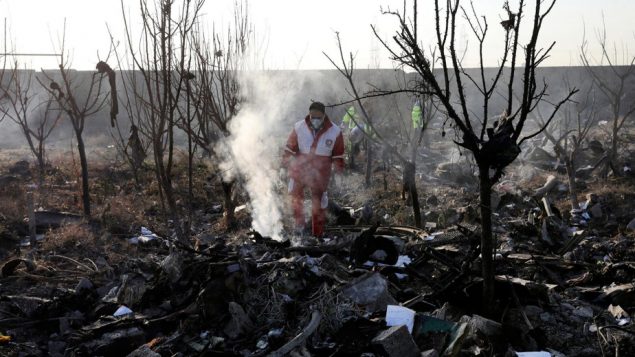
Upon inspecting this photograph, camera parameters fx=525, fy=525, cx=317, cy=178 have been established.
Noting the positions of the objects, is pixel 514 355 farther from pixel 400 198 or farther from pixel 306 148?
pixel 400 198

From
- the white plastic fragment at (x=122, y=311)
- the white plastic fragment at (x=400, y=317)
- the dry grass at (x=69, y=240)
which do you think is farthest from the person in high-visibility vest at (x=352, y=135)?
the white plastic fragment at (x=400, y=317)

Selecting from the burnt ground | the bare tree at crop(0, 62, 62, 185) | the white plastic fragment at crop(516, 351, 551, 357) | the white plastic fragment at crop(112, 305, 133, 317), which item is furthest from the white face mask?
the bare tree at crop(0, 62, 62, 185)

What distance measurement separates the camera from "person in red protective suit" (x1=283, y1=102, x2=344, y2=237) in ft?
19.6

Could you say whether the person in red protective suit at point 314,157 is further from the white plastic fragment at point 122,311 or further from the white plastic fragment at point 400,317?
the white plastic fragment at point 400,317

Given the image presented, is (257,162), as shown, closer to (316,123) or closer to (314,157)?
(314,157)

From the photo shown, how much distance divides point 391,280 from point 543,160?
9889 mm

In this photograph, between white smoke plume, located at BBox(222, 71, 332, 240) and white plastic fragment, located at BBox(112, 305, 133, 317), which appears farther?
white smoke plume, located at BBox(222, 71, 332, 240)

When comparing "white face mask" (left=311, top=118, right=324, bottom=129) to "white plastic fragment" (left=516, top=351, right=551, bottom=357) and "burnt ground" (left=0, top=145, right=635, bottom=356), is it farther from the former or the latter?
"white plastic fragment" (left=516, top=351, right=551, bottom=357)

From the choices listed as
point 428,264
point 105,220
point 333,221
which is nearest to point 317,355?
point 428,264

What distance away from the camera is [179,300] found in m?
3.98

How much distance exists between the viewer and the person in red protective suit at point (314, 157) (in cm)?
598

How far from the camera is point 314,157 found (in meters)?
6.02

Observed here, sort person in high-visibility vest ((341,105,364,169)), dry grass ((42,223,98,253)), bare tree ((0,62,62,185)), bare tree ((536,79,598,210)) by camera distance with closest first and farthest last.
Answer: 1. dry grass ((42,223,98,253))
2. bare tree ((536,79,598,210))
3. bare tree ((0,62,62,185))
4. person in high-visibility vest ((341,105,364,169))

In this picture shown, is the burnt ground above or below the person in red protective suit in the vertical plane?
below
